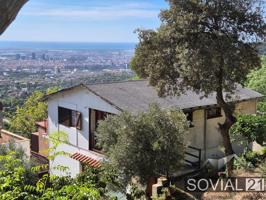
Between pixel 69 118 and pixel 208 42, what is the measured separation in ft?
40.3

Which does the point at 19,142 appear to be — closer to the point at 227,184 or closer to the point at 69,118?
the point at 69,118

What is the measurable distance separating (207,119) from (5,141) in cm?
1230

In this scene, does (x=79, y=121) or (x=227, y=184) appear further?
(x=79, y=121)

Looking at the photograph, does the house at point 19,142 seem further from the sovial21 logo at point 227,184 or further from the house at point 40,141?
the sovial21 logo at point 227,184

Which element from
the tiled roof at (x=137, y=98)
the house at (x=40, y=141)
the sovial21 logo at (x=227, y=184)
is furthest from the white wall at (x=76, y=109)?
the sovial21 logo at (x=227, y=184)

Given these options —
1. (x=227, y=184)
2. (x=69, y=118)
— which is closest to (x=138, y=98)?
(x=69, y=118)

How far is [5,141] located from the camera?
23.9 meters

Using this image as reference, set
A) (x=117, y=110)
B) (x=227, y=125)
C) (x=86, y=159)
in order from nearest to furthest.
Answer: (x=227, y=125), (x=117, y=110), (x=86, y=159)

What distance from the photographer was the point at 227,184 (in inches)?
547

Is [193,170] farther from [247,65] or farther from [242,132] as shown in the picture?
[247,65]

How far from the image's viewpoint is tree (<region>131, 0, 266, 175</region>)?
12517mm

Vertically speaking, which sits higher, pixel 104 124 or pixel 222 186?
pixel 104 124

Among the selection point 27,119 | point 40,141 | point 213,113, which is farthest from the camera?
point 27,119

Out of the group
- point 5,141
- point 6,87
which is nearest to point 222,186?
point 5,141
